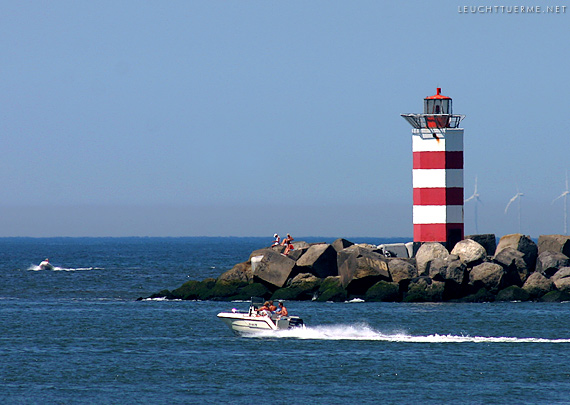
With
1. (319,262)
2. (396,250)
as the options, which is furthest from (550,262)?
(319,262)

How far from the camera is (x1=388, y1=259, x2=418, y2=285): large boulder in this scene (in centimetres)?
5356

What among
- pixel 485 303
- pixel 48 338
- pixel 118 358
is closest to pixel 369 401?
pixel 118 358

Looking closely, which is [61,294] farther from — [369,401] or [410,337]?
[369,401]

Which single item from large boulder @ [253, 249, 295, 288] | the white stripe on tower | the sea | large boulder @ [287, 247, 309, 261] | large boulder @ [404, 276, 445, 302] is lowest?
the sea

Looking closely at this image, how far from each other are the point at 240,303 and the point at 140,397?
24.5 meters

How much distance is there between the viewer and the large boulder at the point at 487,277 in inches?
2085

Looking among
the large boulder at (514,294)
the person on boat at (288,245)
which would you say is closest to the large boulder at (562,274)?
the large boulder at (514,294)

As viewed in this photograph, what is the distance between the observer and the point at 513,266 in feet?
178

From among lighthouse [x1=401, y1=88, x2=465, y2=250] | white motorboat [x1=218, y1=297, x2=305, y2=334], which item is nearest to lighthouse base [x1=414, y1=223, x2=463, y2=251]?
lighthouse [x1=401, y1=88, x2=465, y2=250]

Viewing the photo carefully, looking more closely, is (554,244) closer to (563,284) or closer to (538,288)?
(563,284)

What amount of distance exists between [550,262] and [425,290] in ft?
26.7

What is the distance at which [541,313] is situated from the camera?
48.9 metres

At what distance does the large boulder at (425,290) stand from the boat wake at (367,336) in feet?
31.2

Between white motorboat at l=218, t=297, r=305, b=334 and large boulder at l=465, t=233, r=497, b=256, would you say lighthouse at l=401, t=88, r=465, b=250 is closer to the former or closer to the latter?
large boulder at l=465, t=233, r=497, b=256
